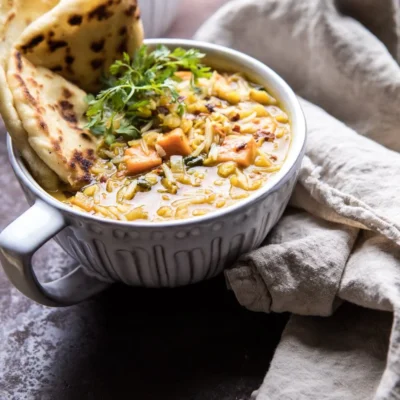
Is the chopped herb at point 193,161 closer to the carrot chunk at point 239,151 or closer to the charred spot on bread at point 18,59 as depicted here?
the carrot chunk at point 239,151

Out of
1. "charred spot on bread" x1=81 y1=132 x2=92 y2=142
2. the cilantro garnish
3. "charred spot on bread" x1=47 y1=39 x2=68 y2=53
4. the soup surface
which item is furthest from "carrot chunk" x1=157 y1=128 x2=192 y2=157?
"charred spot on bread" x1=47 y1=39 x2=68 y2=53

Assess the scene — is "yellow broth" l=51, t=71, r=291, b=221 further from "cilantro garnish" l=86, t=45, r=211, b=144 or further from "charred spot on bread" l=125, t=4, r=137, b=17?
"charred spot on bread" l=125, t=4, r=137, b=17

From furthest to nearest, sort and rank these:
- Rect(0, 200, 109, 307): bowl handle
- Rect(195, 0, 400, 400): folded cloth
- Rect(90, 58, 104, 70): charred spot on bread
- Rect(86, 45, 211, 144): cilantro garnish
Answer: Rect(90, 58, 104, 70): charred spot on bread, Rect(86, 45, 211, 144): cilantro garnish, Rect(195, 0, 400, 400): folded cloth, Rect(0, 200, 109, 307): bowl handle

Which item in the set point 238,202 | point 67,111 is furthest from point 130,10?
point 238,202

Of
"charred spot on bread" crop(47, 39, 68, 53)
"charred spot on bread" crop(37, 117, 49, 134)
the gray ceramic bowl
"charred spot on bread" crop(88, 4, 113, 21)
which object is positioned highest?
"charred spot on bread" crop(88, 4, 113, 21)

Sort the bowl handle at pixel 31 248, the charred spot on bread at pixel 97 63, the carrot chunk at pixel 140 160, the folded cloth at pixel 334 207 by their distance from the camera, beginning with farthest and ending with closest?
the charred spot on bread at pixel 97 63 → the carrot chunk at pixel 140 160 → the folded cloth at pixel 334 207 → the bowl handle at pixel 31 248

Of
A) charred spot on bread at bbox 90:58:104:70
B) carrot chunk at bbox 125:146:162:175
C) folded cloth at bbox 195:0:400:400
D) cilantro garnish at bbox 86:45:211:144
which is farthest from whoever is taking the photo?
charred spot on bread at bbox 90:58:104:70

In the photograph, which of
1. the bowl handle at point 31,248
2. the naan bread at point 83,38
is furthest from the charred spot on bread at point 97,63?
the bowl handle at point 31,248
